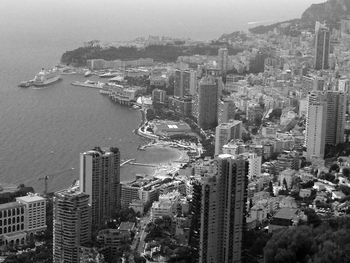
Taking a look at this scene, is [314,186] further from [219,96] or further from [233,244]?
[219,96]

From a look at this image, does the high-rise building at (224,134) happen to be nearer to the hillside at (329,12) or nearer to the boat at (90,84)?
the boat at (90,84)

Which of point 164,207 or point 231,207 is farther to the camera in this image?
point 164,207

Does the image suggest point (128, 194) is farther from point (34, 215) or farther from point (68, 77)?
point (68, 77)

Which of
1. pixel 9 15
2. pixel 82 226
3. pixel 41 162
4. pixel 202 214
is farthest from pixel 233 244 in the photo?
pixel 9 15

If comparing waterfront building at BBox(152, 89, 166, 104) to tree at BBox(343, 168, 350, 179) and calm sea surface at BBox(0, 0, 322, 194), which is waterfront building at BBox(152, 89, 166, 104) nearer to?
calm sea surface at BBox(0, 0, 322, 194)

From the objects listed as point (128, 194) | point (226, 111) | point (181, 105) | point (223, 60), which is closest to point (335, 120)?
point (226, 111)

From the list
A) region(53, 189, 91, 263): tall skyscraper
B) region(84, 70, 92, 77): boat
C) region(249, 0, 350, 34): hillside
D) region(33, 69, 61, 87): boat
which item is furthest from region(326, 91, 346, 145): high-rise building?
region(249, 0, 350, 34): hillside

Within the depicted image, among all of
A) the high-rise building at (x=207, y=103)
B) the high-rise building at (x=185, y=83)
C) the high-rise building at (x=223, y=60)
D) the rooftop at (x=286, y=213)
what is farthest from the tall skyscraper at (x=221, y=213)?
the high-rise building at (x=223, y=60)
